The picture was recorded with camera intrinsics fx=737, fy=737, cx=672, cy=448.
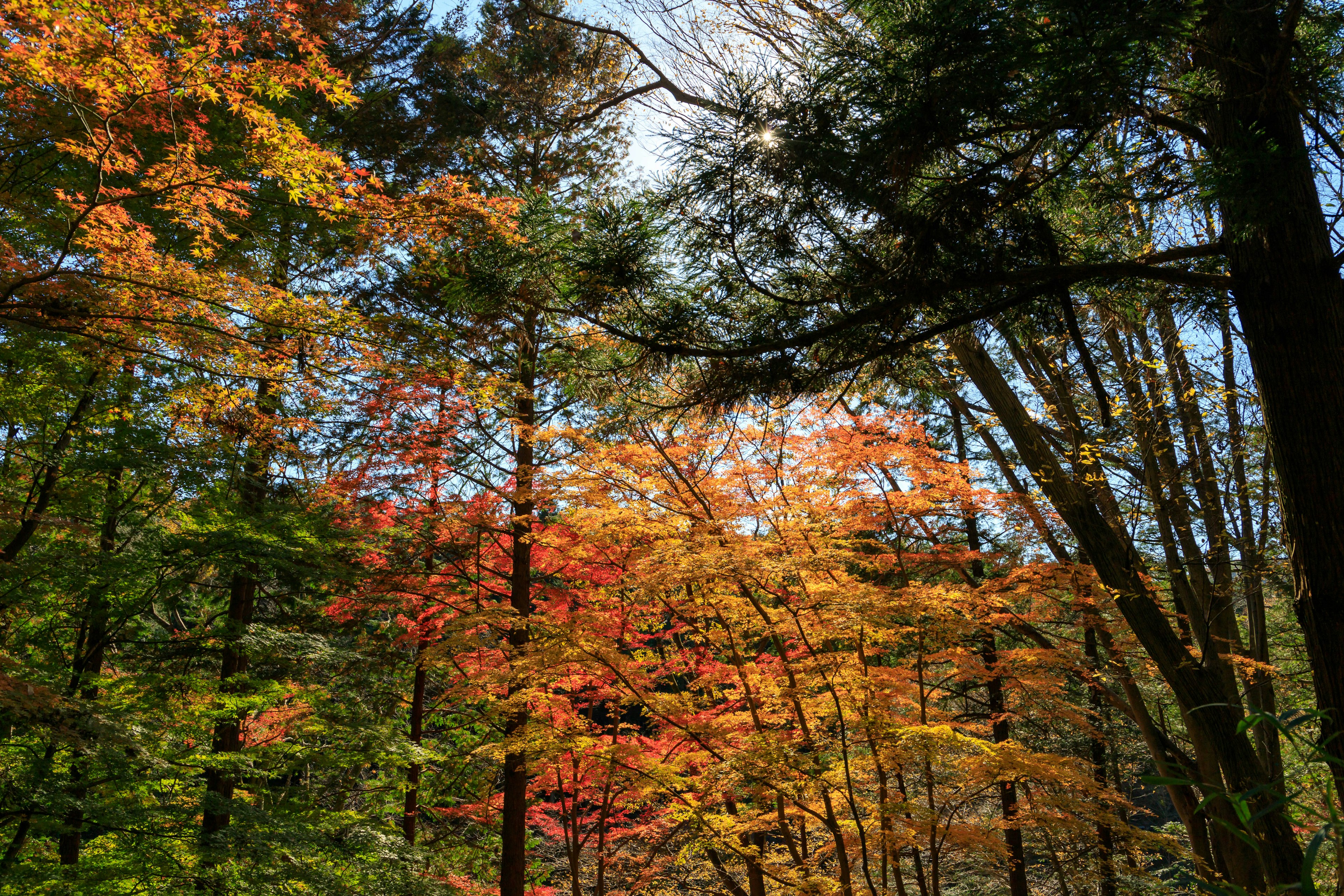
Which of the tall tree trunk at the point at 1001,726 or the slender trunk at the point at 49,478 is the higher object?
the slender trunk at the point at 49,478

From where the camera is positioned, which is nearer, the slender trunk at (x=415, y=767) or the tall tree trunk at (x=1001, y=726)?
the tall tree trunk at (x=1001, y=726)

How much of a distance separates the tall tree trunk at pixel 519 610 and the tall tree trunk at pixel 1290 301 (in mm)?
4395

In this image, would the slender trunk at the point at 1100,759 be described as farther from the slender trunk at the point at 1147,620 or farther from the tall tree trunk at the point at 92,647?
the tall tree trunk at the point at 92,647

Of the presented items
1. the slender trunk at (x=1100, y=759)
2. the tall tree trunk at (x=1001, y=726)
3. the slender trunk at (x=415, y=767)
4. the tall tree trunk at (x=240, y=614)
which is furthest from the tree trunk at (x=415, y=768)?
the slender trunk at (x=1100, y=759)

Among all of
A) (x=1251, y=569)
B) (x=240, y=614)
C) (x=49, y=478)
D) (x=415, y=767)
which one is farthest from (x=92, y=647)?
(x=1251, y=569)

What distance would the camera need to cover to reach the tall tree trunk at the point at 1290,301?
2117mm

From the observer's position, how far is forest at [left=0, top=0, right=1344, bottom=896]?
2.45m

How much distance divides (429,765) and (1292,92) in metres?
9.23

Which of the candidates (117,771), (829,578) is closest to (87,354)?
(117,771)

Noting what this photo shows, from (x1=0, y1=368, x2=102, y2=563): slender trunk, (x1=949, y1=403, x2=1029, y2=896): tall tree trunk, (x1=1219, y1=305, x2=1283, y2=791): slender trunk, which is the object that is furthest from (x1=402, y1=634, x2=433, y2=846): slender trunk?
(x1=1219, y1=305, x2=1283, y2=791): slender trunk

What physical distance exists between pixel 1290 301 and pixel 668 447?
4.46 metres

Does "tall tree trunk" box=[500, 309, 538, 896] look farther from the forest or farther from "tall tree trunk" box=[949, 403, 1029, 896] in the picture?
"tall tree trunk" box=[949, 403, 1029, 896]

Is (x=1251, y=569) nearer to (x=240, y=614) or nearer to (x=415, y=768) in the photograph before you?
(x=415, y=768)

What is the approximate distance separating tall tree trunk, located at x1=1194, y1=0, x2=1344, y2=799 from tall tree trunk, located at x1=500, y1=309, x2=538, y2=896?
4.40 meters
